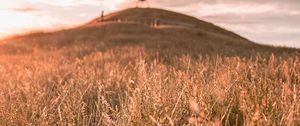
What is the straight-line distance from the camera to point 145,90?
4562 mm

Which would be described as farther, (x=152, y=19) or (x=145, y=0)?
(x=145, y=0)

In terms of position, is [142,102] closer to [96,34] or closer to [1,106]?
[1,106]

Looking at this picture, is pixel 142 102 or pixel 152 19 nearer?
pixel 142 102

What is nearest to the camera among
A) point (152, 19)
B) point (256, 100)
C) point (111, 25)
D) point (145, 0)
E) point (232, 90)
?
point (256, 100)

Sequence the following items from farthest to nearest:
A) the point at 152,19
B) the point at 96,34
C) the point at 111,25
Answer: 1. the point at 152,19
2. the point at 111,25
3. the point at 96,34

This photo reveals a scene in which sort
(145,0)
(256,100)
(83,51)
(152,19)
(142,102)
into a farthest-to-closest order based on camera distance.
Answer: (145,0) < (152,19) < (83,51) < (256,100) < (142,102)

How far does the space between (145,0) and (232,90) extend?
270 feet

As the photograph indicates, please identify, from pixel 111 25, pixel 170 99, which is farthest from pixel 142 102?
pixel 111 25

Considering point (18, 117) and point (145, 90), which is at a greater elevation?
point (145, 90)

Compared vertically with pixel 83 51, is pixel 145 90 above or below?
above

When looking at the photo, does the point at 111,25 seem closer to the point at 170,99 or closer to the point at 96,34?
the point at 96,34

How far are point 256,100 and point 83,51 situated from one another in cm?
2018

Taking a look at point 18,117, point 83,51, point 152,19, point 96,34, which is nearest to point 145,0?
point 152,19

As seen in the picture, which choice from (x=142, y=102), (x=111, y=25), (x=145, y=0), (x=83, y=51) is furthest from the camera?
(x=145, y=0)
